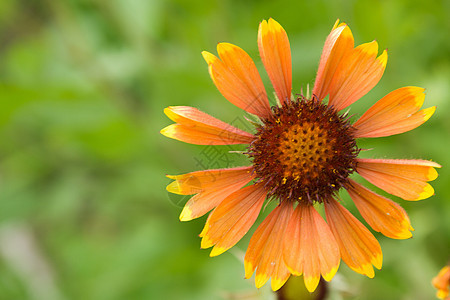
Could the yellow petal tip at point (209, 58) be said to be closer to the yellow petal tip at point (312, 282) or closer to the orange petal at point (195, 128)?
the orange petal at point (195, 128)

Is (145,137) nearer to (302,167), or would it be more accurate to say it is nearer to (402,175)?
(302,167)

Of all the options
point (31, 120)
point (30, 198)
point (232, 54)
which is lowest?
point (232, 54)

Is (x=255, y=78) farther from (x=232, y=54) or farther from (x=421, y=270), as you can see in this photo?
(x=421, y=270)

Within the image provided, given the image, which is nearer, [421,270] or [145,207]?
[421,270]

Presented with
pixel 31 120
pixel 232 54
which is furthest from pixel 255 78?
pixel 31 120

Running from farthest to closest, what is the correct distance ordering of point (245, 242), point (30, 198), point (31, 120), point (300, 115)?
1. point (31, 120)
2. point (30, 198)
3. point (245, 242)
4. point (300, 115)

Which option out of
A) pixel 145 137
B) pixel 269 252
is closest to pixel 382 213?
pixel 269 252
